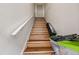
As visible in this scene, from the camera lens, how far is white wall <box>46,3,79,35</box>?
62.1 inches

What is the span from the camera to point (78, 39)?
4.89ft

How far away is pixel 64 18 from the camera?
161cm

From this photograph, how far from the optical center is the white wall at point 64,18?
1576 millimetres

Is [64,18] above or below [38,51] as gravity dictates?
above

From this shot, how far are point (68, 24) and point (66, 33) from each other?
0.10 meters

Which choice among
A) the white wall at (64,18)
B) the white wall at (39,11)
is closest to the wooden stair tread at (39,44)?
the white wall at (64,18)

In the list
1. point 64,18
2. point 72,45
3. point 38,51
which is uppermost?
point 64,18

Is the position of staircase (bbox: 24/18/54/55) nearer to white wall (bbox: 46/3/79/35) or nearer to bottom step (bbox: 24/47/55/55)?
bottom step (bbox: 24/47/55/55)

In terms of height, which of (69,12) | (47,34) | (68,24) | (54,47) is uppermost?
(69,12)

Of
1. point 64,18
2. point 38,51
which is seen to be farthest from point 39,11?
point 38,51

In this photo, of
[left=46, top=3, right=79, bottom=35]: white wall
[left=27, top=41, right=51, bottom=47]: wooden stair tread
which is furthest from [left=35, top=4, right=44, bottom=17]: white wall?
[left=27, top=41, right=51, bottom=47]: wooden stair tread

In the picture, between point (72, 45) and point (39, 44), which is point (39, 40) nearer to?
point (39, 44)

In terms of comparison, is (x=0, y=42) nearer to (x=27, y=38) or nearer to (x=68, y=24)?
(x=27, y=38)
